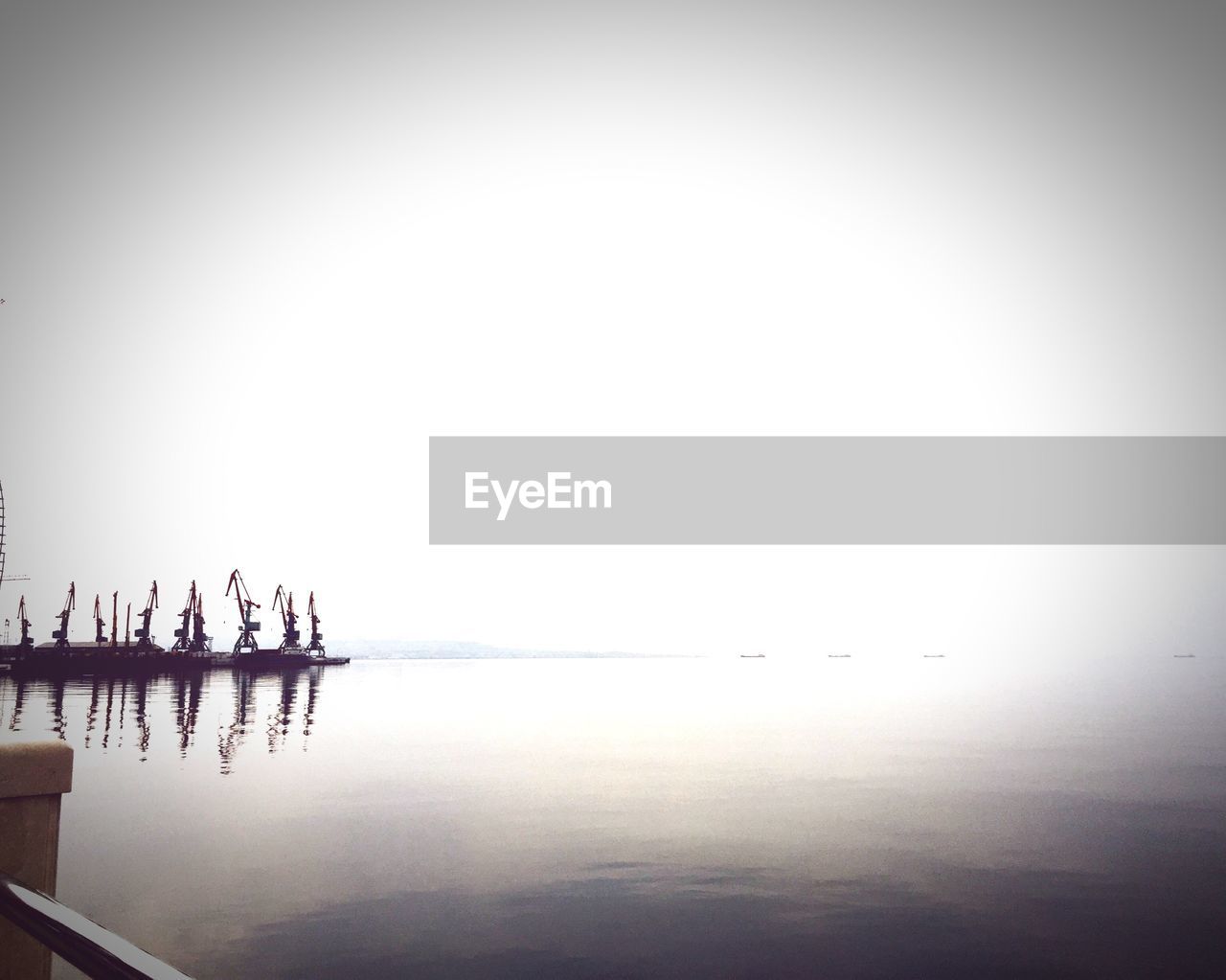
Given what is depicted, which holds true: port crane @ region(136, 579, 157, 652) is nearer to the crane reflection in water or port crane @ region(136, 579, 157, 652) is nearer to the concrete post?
the crane reflection in water

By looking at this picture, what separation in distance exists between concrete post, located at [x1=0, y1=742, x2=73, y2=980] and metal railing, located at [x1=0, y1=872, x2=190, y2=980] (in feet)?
5.90

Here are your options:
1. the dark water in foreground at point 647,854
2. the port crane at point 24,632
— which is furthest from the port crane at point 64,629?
the dark water in foreground at point 647,854

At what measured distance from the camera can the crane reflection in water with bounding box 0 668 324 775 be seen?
154 ft

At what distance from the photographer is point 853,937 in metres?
16.0

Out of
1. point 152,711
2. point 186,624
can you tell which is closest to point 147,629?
point 186,624

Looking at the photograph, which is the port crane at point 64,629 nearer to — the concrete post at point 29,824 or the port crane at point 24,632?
the port crane at point 24,632

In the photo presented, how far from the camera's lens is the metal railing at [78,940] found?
7.29 ft

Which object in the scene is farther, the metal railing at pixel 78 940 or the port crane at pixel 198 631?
the port crane at pixel 198 631

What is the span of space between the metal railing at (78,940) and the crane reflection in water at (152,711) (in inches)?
1479

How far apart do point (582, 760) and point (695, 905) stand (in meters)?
24.2

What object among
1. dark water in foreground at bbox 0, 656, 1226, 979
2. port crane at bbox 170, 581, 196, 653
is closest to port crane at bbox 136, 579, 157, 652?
port crane at bbox 170, 581, 196, 653

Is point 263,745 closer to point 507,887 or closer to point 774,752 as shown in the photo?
point 774,752

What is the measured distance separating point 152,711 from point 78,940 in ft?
243

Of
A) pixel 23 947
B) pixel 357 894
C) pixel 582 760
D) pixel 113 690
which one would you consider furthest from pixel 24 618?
pixel 23 947
